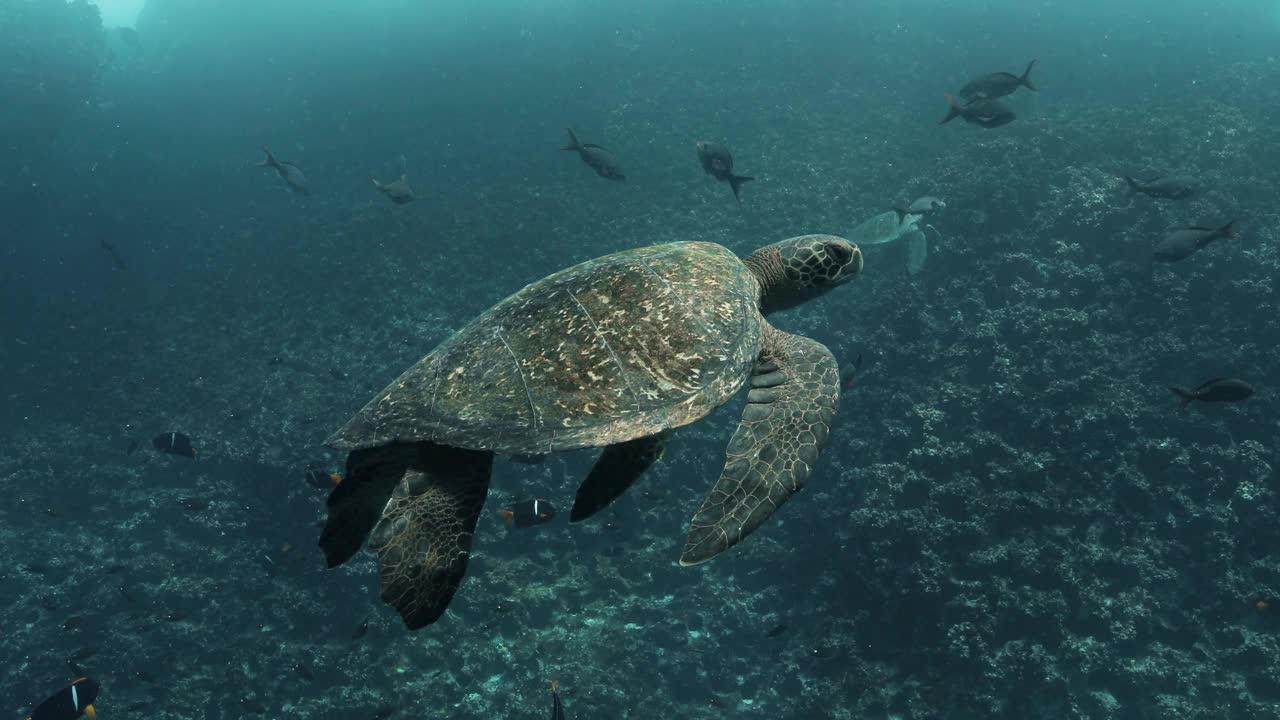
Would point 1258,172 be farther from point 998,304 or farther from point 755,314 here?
point 755,314

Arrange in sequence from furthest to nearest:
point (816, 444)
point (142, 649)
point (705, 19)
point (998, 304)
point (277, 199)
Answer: point (705, 19) → point (277, 199) → point (998, 304) → point (142, 649) → point (816, 444)

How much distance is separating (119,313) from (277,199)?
22.4ft

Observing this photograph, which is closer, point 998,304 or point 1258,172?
point 998,304

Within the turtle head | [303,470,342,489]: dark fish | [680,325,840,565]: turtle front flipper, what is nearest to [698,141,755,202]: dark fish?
the turtle head

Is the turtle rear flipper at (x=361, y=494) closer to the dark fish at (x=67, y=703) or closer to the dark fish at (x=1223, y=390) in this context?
the dark fish at (x=67, y=703)

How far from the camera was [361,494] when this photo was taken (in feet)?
11.2

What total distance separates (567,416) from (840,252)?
125 inches

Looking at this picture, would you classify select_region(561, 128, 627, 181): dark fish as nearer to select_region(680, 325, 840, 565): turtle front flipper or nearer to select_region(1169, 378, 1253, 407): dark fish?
select_region(680, 325, 840, 565): turtle front flipper

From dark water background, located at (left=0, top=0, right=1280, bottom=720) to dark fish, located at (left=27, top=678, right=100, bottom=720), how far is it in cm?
271

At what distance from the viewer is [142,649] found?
8.27m

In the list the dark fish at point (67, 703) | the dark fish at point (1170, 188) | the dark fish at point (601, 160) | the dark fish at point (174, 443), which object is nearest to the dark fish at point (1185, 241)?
the dark fish at point (1170, 188)

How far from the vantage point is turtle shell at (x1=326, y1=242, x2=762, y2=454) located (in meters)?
3.20

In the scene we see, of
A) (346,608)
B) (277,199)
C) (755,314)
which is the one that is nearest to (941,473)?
(755,314)

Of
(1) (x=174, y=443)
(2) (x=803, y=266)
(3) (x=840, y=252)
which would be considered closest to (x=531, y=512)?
(2) (x=803, y=266)
